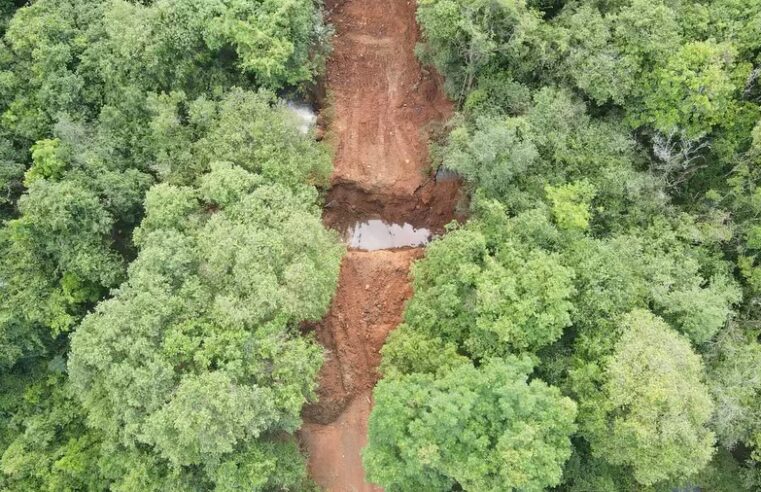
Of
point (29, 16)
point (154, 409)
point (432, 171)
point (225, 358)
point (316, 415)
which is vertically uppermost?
point (29, 16)

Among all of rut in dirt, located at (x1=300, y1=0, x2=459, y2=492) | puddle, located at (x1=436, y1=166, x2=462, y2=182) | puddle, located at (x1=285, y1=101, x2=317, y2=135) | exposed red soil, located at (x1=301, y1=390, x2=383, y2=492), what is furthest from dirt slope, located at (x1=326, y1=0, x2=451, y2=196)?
exposed red soil, located at (x1=301, y1=390, x2=383, y2=492)

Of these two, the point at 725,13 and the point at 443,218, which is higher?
the point at 725,13

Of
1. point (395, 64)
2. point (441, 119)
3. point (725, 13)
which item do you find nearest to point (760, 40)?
point (725, 13)

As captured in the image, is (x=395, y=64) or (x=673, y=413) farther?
(x=395, y=64)

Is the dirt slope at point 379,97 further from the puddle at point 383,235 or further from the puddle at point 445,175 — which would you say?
the puddle at point 383,235

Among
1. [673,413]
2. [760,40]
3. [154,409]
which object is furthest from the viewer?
[760,40]

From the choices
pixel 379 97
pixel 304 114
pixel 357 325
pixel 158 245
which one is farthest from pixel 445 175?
pixel 158 245

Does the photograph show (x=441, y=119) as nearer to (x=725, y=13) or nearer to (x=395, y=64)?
(x=395, y=64)

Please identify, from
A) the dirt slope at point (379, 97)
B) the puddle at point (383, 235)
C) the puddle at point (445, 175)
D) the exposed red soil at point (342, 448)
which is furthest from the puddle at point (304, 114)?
the exposed red soil at point (342, 448)

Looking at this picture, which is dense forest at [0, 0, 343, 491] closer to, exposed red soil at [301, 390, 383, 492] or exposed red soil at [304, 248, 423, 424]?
exposed red soil at [301, 390, 383, 492]
